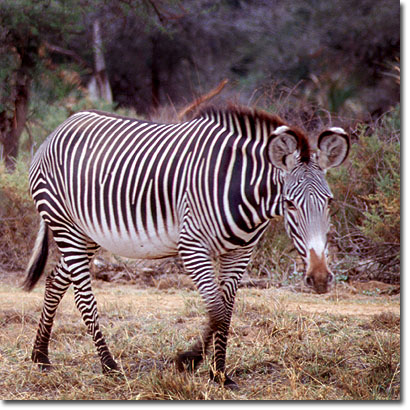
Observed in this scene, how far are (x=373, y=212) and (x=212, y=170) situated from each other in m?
3.05

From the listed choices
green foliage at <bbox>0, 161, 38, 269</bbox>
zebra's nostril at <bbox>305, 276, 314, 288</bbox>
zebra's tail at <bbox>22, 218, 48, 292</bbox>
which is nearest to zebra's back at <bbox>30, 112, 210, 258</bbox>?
zebra's tail at <bbox>22, 218, 48, 292</bbox>

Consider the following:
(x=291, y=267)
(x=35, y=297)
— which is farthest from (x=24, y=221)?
(x=291, y=267)

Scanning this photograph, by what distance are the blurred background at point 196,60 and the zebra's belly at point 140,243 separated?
1.50m

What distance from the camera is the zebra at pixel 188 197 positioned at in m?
3.55

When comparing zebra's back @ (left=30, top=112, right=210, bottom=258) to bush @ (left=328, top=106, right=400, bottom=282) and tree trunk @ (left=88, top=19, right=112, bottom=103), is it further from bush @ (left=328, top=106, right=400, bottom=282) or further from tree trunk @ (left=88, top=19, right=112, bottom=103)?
bush @ (left=328, top=106, right=400, bottom=282)

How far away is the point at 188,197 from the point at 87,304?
1.10 m

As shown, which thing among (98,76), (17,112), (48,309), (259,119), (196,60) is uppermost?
(196,60)

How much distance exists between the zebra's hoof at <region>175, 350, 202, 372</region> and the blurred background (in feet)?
7.12

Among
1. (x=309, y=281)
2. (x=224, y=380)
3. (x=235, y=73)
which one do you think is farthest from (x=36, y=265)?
(x=235, y=73)

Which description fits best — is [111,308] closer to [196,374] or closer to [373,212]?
[196,374]

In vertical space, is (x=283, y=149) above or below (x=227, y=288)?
above

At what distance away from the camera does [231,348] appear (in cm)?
453

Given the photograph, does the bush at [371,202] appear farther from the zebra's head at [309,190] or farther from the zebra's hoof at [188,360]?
the zebra's hoof at [188,360]

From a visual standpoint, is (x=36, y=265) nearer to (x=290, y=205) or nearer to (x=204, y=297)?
(x=204, y=297)
